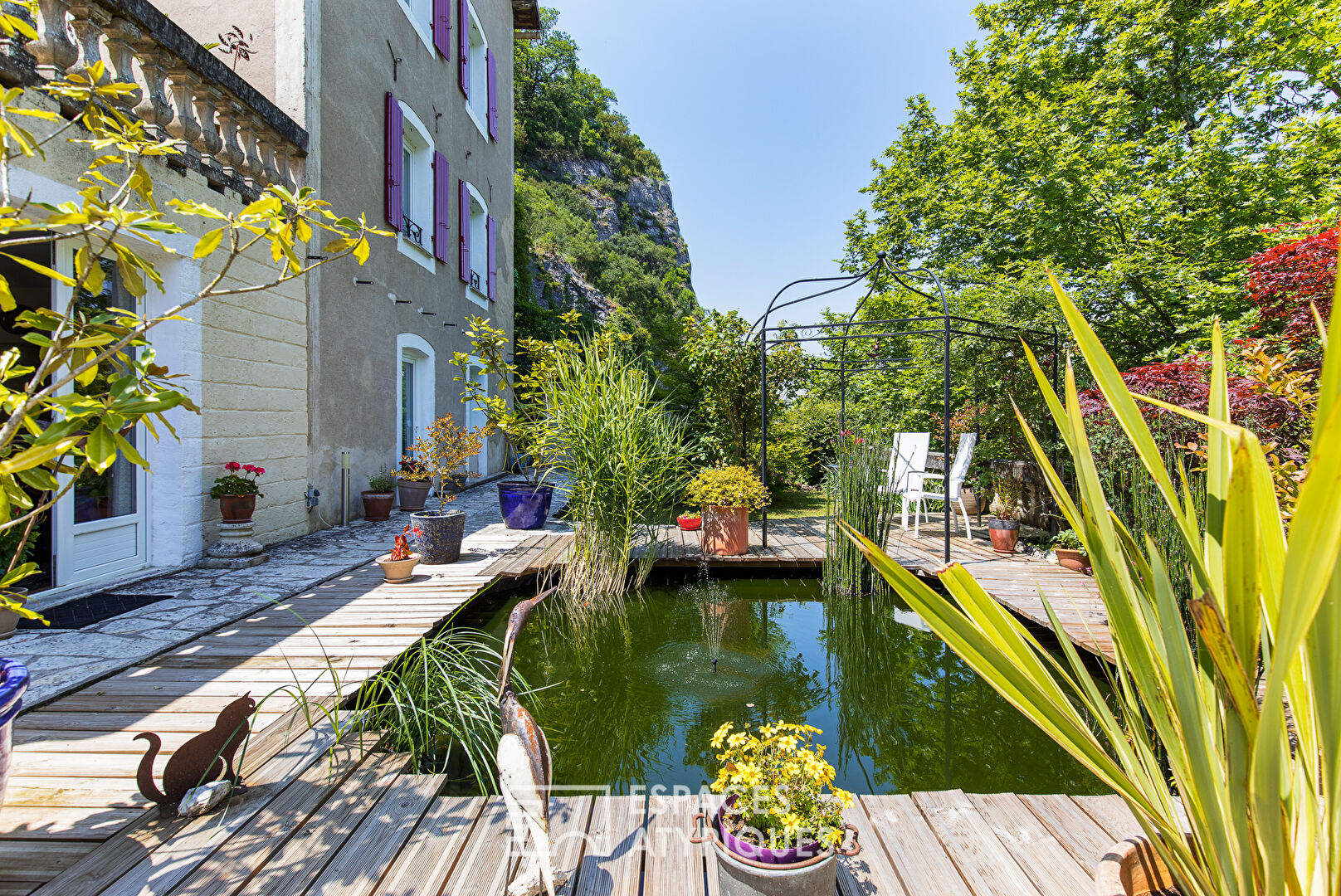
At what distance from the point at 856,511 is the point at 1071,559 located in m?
1.64

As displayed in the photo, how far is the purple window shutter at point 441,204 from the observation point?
727cm

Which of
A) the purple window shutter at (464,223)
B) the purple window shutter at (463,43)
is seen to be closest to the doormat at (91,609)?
the purple window shutter at (464,223)

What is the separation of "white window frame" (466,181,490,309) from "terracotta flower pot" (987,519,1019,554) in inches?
287

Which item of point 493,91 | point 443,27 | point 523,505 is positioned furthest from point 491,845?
Result: point 493,91

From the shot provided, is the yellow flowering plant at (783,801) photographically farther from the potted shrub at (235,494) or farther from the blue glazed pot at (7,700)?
the potted shrub at (235,494)

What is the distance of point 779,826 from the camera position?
1196mm

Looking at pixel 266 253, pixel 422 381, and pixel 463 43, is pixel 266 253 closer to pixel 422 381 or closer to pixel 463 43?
pixel 422 381

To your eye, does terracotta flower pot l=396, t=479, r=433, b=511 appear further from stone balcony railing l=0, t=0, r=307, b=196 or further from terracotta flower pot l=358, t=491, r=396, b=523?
stone balcony railing l=0, t=0, r=307, b=196

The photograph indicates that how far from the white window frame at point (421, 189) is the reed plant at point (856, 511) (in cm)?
→ 537

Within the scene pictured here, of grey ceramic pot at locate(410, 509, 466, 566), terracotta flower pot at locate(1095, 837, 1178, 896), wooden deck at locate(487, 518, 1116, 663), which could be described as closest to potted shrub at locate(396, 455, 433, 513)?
wooden deck at locate(487, 518, 1116, 663)

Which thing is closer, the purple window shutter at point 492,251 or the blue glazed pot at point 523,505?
the blue glazed pot at point 523,505

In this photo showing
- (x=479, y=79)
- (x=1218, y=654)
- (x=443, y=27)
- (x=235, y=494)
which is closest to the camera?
(x=1218, y=654)

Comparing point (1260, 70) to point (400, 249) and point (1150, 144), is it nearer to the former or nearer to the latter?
point (1150, 144)

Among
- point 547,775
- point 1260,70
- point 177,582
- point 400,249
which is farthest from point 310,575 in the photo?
point 1260,70
